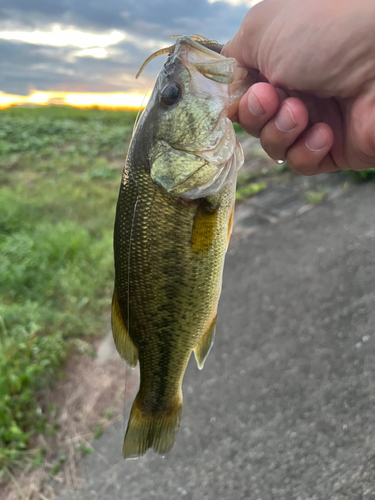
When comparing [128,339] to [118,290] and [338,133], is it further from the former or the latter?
[338,133]

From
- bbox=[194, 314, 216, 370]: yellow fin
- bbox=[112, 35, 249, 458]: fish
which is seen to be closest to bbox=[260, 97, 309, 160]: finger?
bbox=[112, 35, 249, 458]: fish

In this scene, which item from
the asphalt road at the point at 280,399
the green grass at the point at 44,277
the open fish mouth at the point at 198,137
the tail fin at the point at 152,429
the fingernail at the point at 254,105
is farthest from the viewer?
the green grass at the point at 44,277

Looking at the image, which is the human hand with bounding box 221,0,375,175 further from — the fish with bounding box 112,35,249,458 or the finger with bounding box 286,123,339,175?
the fish with bounding box 112,35,249,458

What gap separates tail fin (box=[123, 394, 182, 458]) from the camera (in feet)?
5.45

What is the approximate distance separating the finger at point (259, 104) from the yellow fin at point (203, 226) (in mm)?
466

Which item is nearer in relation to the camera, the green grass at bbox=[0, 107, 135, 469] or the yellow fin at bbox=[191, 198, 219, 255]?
the yellow fin at bbox=[191, 198, 219, 255]

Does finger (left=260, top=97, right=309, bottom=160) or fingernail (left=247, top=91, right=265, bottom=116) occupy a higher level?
fingernail (left=247, top=91, right=265, bottom=116)

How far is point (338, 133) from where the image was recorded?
6.55ft

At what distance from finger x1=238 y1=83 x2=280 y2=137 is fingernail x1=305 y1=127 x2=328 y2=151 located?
25 cm

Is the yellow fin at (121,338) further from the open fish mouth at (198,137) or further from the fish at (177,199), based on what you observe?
the open fish mouth at (198,137)

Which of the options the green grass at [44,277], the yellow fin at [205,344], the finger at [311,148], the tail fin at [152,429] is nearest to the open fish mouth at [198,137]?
the finger at [311,148]

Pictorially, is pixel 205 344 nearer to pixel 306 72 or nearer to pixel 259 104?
pixel 259 104

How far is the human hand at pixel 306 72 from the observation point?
1.49 m

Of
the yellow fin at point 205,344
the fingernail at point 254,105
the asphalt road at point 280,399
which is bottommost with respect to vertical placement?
the asphalt road at point 280,399
